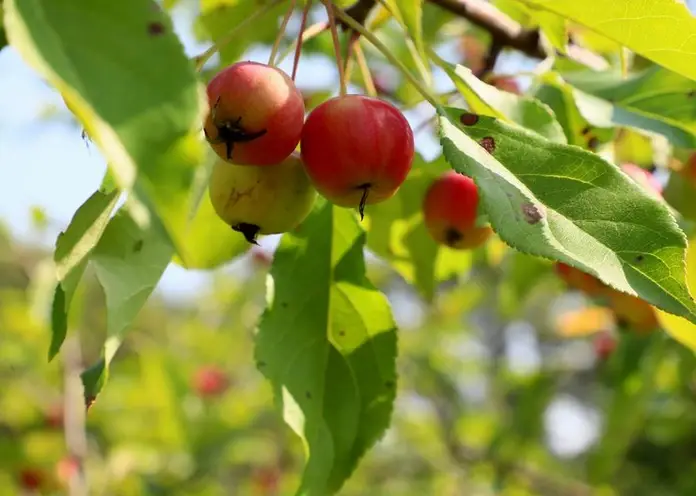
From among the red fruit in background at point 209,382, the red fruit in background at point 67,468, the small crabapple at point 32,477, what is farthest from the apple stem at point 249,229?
the red fruit in background at point 209,382

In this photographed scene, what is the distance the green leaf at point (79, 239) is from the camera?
2.72ft

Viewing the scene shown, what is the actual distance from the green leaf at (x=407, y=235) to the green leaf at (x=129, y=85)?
87cm

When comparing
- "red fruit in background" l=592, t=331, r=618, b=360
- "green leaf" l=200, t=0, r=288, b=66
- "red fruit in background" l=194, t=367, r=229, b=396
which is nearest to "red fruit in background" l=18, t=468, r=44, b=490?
"red fruit in background" l=194, t=367, r=229, b=396

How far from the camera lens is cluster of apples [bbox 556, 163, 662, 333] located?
136 centimetres

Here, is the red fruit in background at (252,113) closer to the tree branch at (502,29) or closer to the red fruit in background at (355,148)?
the red fruit in background at (355,148)

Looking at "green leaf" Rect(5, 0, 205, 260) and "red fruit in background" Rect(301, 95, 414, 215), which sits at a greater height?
"green leaf" Rect(5, 0, 205, 260)

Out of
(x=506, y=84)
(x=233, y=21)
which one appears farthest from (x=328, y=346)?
(x=233, y=21)

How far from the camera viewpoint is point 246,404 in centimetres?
404

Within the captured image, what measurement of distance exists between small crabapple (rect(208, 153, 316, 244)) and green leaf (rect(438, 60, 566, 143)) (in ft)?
0.73

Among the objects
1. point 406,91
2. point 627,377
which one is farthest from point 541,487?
point 406,91

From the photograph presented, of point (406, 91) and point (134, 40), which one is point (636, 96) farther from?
point (406, 91)

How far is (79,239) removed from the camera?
83 centimetres

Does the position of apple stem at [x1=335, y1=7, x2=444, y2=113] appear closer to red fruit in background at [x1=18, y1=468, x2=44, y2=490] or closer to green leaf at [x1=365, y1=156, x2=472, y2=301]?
green leaf at [x1=365, y1=156, x2=472, y2=301]

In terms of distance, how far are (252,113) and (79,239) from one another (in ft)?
0.75
